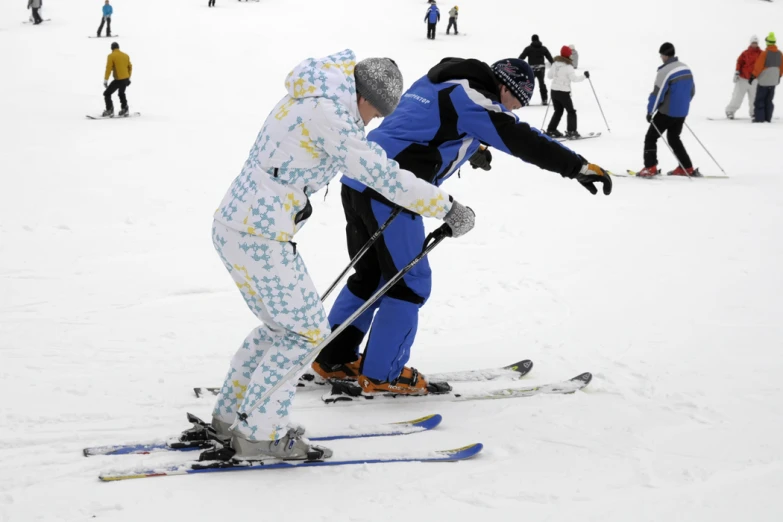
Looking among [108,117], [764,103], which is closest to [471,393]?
[108,117]

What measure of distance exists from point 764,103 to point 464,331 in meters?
11.5

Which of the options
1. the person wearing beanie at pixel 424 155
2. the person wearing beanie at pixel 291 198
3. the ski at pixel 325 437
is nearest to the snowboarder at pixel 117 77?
the person wearing beanie at pixel 424 155

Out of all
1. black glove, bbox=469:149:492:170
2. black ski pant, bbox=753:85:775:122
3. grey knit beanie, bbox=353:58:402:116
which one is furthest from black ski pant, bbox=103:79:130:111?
black ski pant, bbox=753:85:775:122

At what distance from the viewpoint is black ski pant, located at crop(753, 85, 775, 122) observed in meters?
13.7

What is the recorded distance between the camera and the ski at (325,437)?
308cm

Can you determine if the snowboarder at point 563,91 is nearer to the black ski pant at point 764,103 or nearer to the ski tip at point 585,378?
the black ski pant at point 764,103

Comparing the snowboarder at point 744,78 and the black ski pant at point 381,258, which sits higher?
the snowboarder at point 744,78

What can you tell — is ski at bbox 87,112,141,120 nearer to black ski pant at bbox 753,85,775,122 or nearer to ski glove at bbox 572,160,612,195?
ski glove at bbox 572,160,612,195

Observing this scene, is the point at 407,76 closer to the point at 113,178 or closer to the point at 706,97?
the point at 706,97

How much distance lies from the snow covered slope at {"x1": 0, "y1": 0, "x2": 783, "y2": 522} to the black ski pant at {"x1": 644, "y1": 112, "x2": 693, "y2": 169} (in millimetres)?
441

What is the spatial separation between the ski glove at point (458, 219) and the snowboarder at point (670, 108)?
6.90 metres

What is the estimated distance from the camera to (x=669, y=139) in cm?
947

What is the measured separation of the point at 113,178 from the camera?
860cm

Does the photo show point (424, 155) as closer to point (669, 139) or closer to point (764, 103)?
point (669, 139)
